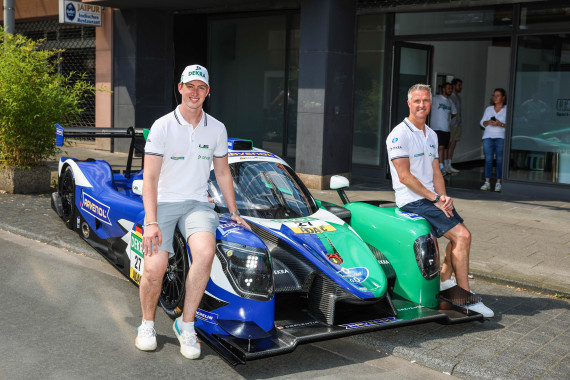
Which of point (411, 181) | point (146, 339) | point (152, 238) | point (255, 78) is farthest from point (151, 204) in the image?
point (255, 78)

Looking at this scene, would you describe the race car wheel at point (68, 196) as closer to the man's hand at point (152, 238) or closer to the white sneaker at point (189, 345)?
the man's hand at point (152, 238)

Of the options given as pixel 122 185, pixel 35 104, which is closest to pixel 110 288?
pixel 122 185

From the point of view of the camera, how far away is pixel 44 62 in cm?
1046

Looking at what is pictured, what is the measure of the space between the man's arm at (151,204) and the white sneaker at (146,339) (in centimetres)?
57

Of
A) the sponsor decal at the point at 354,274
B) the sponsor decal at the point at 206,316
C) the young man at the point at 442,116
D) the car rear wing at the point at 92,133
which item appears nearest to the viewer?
the sponsor decal at the point at 206,316

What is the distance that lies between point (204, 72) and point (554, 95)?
8932mm

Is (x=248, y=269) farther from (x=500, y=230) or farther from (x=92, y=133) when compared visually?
(x=500, y=230)

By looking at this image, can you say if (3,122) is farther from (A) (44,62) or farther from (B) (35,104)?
(A) (44,62)

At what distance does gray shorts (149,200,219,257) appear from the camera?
4520 mm

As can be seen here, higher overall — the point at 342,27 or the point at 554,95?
the point at 342,27

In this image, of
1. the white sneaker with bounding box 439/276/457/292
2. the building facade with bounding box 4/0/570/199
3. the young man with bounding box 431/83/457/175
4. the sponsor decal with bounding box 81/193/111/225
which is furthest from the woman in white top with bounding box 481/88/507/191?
the sponsor decal with bounding box 81/193/111/225

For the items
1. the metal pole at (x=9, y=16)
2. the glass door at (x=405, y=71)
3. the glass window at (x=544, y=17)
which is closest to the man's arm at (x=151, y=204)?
the glass window at (x=544, y=17)

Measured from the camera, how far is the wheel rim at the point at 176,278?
4.85m

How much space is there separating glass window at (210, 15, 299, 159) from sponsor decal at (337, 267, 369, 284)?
10329 millimetres
